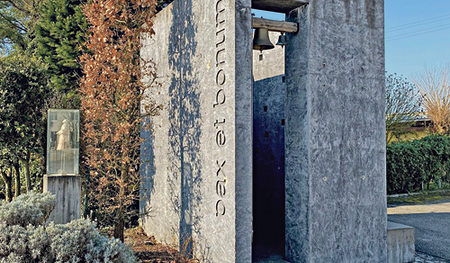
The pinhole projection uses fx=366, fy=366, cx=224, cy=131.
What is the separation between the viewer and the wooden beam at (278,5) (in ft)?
14.7

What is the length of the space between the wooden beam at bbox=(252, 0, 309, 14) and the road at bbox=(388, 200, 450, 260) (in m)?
4.43

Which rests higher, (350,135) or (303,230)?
(350,135)

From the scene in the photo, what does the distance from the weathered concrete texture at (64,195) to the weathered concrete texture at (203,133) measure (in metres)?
1.43

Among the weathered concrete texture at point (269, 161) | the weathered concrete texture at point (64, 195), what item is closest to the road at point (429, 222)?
the weathered concrete texture at point (269, 161)

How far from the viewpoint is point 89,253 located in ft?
11.3

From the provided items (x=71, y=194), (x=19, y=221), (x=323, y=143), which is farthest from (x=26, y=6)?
(x=323, y=143)

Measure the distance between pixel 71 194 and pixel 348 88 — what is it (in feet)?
13.4

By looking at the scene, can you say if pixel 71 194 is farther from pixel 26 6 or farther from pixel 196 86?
pixel 26 6

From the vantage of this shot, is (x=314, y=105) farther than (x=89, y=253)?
Yes

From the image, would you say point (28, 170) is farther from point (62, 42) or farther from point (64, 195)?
point (64, 195)

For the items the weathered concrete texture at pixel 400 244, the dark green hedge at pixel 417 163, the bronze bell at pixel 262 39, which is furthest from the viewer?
the dark green hedge at pixel 417 163

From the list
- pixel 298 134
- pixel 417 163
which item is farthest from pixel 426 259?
pixel 417 163

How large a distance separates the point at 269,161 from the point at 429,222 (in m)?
4.28

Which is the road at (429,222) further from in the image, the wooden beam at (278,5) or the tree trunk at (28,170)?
the tree trunk at (28,170)
